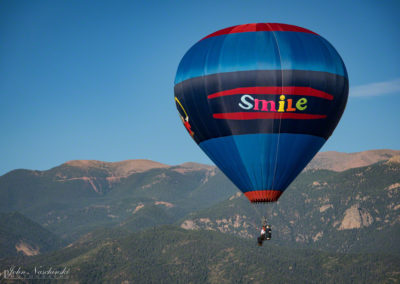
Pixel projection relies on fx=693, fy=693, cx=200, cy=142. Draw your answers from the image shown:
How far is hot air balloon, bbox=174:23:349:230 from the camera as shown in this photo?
10275 centimetres

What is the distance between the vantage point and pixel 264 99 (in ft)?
336

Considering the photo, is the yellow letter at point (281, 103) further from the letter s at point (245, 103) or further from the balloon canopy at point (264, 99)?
the letter s at point (245, 103)

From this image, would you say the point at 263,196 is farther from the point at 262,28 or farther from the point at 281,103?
the point at 262,28

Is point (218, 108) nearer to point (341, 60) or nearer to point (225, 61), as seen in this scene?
point (225, 61)

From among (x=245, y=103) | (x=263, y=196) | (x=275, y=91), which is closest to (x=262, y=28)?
(x=275, y=91)

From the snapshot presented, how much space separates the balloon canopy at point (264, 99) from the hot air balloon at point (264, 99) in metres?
0.15

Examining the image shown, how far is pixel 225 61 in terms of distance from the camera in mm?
105312

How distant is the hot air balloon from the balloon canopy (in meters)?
0.15

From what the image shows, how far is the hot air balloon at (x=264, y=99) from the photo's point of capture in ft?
337

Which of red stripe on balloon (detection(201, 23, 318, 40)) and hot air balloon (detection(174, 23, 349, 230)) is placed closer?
hot air balloon (detection(174, 23, 349, 230))

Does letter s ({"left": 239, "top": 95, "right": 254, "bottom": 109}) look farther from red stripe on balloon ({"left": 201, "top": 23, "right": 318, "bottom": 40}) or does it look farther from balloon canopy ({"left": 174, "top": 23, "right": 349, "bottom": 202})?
red stripe on balloon ({"left": 201, "top": 23, "right": 318, "bottom": 40})

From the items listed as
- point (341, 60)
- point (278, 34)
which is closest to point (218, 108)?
point (278, 34)

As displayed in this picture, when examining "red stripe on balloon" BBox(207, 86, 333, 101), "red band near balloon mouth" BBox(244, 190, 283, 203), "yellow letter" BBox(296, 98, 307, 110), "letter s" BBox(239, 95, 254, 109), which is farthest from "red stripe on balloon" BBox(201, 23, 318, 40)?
"red band near balloon mouth" BBox(244, 190, 283, 203)

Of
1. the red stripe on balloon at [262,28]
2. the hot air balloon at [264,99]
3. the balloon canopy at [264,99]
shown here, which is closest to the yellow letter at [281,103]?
the hot air balloon at [264,99]
